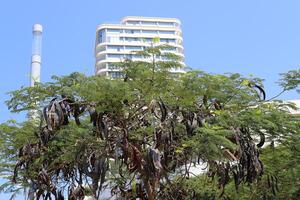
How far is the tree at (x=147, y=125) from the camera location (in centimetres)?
897

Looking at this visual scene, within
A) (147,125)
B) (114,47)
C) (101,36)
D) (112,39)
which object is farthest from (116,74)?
(101,36)

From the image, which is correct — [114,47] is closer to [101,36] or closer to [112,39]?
[112,39]

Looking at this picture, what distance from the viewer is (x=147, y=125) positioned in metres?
9.66

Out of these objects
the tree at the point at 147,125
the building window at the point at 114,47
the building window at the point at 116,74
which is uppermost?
the building window at the point at 114,47

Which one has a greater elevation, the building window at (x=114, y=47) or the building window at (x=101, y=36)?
the building window at (x=101, y=36)

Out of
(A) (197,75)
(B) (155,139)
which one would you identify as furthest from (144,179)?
Result: (A) (197,75)

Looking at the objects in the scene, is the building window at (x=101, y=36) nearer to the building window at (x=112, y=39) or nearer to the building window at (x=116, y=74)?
the building window at (x=112, y=39)

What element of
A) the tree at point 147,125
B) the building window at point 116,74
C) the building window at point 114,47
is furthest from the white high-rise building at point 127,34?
the building window at point 116,74

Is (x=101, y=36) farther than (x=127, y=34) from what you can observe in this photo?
No

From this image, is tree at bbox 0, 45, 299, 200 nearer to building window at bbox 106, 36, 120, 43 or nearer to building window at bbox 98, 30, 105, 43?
building window at bbox 106, 36, 120, 43

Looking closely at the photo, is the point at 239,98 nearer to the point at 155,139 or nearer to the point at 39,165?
the point at 155,139

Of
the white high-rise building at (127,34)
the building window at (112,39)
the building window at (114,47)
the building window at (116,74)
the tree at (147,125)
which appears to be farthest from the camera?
the building window at (112,39)

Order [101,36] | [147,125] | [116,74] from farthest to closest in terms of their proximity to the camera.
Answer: [101,36]
[116,74]
[147,125]

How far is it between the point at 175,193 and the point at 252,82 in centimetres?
293
